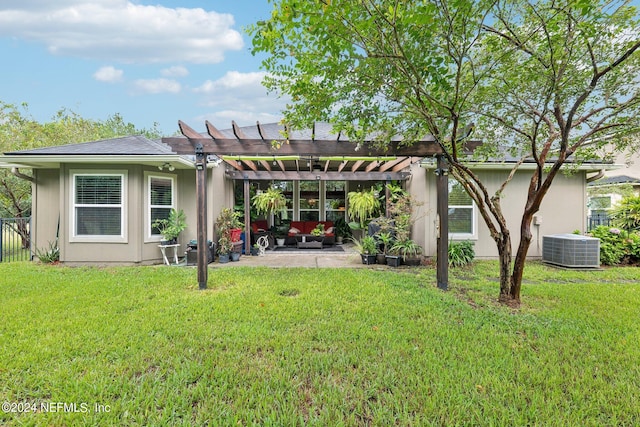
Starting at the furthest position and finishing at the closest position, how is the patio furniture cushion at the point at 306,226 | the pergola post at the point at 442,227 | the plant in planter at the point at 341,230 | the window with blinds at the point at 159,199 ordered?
the plant in planter at the point at 341,230 → the patio furniture cushion at the point at 306,226 → the window with blinds at the point at 159,199 → the pergola post at the point at 442,227

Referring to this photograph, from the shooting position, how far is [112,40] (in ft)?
46.2

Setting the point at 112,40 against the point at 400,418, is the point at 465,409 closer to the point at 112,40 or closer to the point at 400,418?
the point at 400,418

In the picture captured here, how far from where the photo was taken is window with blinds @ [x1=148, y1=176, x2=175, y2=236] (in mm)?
7320

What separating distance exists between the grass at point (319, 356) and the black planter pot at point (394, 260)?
2296 mm

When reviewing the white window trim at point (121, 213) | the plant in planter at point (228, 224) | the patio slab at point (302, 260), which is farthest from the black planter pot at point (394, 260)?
the white window trim at point (121, 213)

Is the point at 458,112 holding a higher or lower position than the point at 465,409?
higher

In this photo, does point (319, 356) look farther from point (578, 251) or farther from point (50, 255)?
point (50, 255)

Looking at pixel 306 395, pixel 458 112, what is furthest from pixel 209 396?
pixel 458 112

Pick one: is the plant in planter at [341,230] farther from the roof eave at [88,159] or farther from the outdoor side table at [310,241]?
the roof eave at [88,159]

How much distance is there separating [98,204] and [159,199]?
1.28 m

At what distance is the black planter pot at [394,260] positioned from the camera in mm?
7113

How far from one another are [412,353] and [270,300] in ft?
7.37

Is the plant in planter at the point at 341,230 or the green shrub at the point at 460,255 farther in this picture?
the plant in planter at the point at 341,230

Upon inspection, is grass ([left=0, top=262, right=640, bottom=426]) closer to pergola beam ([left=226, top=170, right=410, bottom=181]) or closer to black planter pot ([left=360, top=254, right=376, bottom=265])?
black planter pot ([left=360, top=254, right=376, bottom=265])
